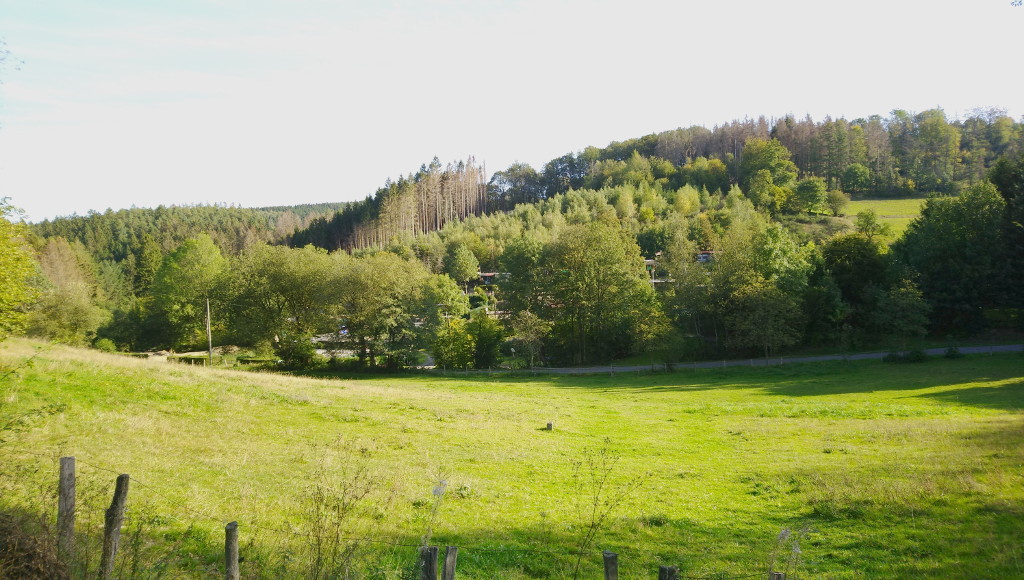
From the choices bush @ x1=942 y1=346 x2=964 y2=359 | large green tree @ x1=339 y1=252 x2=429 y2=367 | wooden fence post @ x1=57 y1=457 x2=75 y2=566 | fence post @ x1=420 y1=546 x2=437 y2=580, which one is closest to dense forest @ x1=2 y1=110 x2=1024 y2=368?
large green tree @ x1=339 y1=252 x2=429 y2=367

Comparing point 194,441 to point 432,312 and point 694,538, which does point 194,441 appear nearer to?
point 694,538

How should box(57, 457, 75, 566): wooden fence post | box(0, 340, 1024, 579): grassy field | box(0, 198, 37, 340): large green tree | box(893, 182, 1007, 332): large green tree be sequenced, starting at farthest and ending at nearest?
box(893, 182, 1007, 332): large green tree
box(0, 198, 37, 340): large green tree
box(0, 340, 1024, 579): grassy field
box(57, 457, 75, 566): wooden fence post

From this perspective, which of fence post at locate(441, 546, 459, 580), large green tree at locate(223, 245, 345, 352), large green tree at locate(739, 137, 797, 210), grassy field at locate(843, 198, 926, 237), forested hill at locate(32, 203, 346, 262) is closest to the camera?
fence post at locate(441, 546, 459, 580)

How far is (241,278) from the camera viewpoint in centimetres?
6153

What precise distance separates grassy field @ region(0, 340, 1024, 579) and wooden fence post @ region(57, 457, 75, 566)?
20cm

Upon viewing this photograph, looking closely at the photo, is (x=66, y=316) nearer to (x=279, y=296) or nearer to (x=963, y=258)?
(x=279, y=296)

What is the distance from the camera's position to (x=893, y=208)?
10225 cm

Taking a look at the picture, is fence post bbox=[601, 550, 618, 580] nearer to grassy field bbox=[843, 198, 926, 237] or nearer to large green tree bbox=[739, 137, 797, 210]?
grassy field bbox=[843, 198, 926, 237]

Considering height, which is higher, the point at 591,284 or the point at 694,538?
the point at 591,284

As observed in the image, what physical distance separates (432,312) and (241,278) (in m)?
25.1

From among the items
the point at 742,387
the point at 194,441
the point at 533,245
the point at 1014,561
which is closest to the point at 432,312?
the point at 533,245

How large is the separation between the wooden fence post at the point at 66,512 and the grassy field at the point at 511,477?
20 cm

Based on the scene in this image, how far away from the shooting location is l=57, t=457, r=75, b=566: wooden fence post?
5879mm

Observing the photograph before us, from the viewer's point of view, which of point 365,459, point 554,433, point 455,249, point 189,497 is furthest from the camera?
point 455,249
